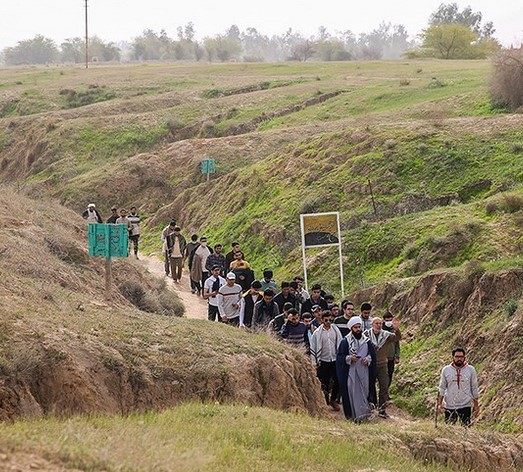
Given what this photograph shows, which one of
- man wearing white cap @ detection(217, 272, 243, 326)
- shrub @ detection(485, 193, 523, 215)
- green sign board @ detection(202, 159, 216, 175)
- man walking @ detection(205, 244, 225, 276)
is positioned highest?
green sign board @ detection(202, 159, 216, 175)

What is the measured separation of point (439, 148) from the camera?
101 feet

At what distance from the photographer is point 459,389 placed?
13.7 metres

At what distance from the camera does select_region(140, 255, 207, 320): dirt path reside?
2247 centimetres

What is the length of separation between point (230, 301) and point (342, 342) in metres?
4.57

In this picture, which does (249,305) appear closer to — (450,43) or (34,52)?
(450,43)

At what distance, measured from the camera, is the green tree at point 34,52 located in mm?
190875

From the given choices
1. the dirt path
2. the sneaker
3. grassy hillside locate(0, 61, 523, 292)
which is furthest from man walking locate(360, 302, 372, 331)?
grassy hillside locate(0, 61, 523, 292)

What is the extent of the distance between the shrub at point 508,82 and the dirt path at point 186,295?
45.0 ft

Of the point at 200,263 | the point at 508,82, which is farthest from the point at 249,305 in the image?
the point at 508,82

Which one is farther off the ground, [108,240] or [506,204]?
[506,204]

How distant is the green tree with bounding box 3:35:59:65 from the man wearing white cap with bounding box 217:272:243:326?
17794cm

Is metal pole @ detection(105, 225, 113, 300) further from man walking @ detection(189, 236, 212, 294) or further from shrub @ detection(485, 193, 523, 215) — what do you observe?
shrub @ detection(485, 193, 523, 215)

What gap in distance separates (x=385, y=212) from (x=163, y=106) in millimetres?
30166

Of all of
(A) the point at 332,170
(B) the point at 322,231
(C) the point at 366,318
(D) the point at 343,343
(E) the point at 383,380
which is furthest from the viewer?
(A) the point at 332,170
